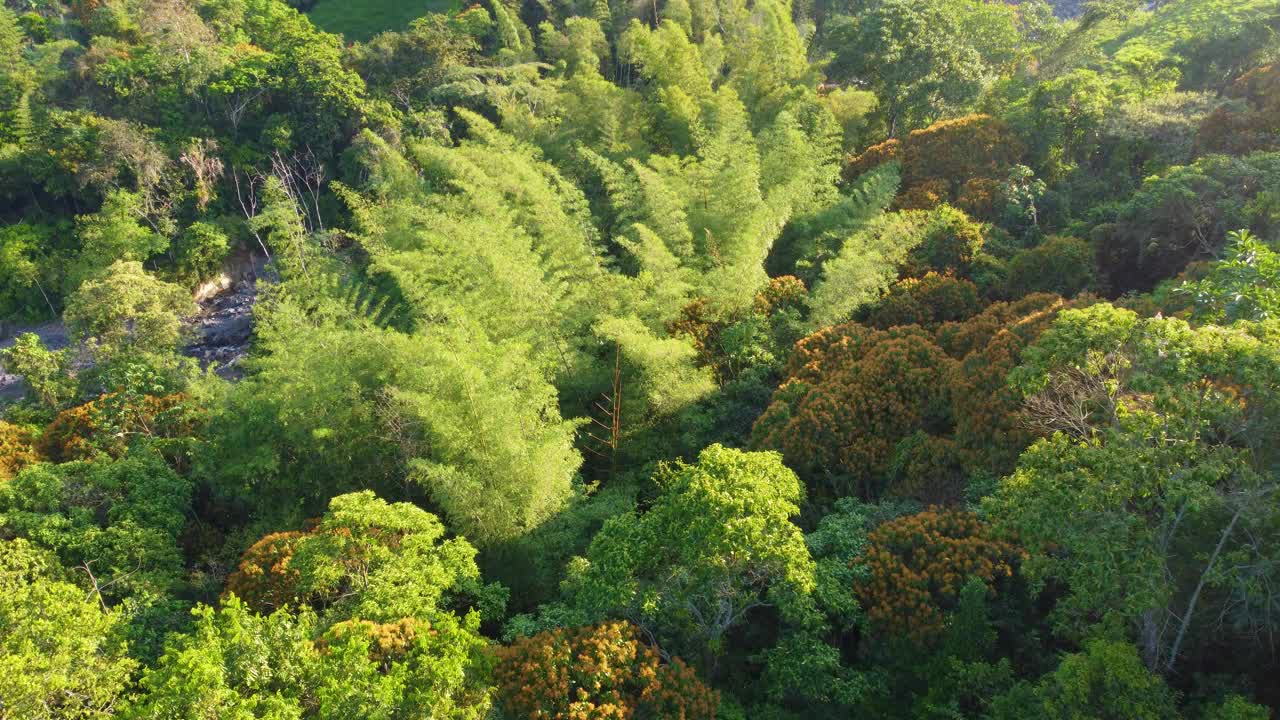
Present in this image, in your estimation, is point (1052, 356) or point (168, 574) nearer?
point (1052, 356)

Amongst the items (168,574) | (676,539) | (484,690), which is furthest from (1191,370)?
(168,574)

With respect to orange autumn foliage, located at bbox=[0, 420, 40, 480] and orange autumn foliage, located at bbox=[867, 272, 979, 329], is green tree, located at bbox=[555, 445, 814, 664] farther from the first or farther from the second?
orange autumn foliage, located at bbox=[0, 420, 40, 480]

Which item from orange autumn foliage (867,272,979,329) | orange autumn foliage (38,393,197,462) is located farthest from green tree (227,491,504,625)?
orange autumn foliage (867,272,979,329)

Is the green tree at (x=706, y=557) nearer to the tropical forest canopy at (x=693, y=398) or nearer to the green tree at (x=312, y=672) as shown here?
the tropical forest canopy at (x=693, y=398)

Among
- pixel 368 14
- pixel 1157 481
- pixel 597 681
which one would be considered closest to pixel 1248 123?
pixel 1157 481

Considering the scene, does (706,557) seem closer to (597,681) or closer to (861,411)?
(597,681)

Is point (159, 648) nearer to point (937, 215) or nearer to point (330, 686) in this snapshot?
point (330, 686)

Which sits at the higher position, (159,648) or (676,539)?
(676,539)
